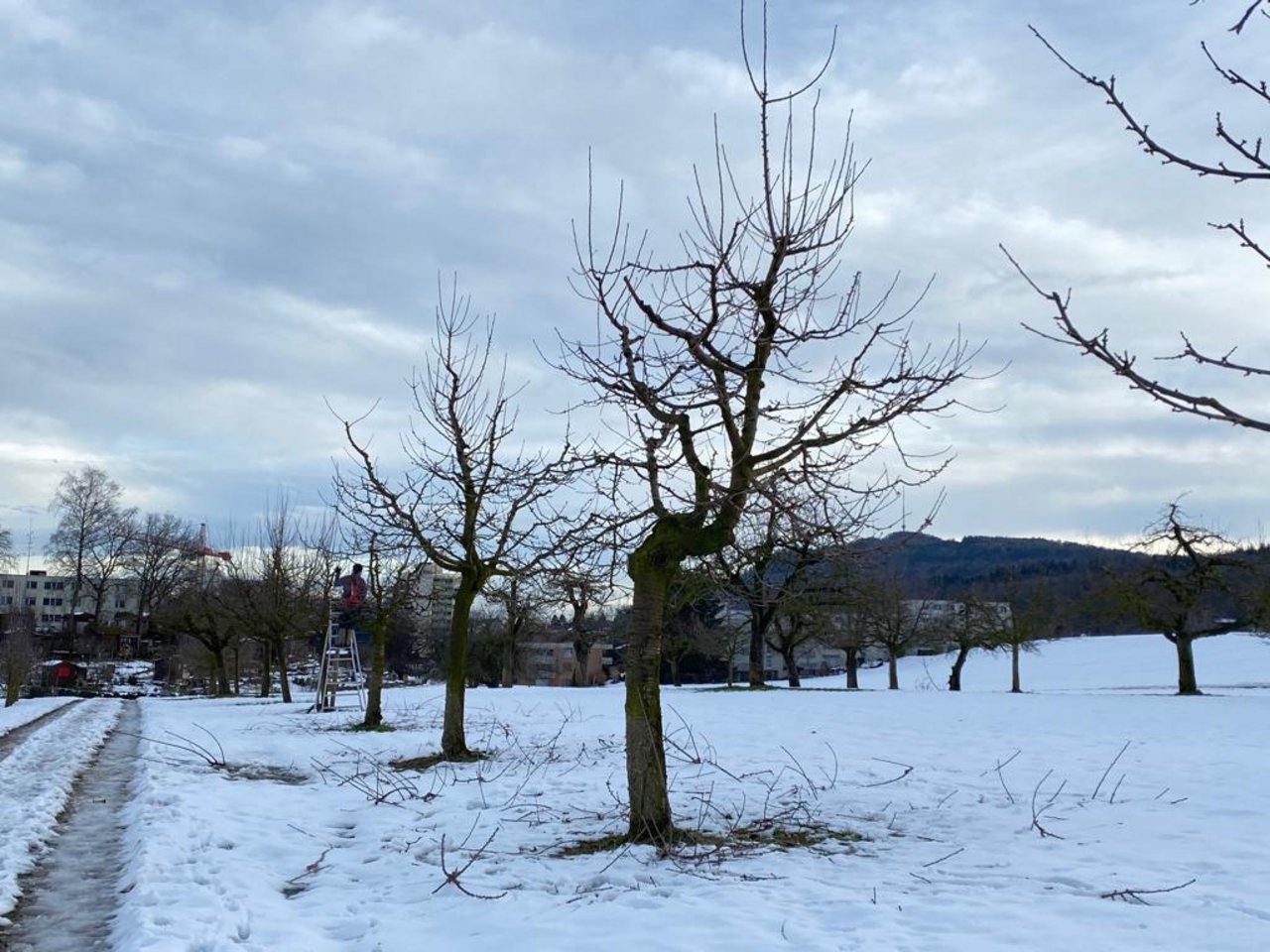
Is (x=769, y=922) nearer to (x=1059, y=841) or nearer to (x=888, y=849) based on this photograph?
(x=888, y=849)

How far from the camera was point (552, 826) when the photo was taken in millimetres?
8586

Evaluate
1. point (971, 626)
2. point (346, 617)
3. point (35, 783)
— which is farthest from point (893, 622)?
point (35, 783)

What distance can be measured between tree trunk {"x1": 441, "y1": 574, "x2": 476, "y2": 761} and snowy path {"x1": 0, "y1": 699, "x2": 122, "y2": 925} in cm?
448

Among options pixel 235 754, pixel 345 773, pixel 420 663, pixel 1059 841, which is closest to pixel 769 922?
pixel 1059 841

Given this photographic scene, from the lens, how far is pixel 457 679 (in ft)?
46.0

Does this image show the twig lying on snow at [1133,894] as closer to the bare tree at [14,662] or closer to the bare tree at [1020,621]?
the bare tree at [1020,621]

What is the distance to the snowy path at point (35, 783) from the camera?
7.36 meters

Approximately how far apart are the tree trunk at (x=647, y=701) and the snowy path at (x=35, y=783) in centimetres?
408

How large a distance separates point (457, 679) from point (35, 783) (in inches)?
203

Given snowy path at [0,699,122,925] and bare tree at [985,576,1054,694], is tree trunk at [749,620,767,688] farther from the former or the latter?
snowy path at [0,699,122,925]

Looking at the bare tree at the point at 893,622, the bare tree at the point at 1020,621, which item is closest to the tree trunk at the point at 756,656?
the bare tree at the point at 893,622

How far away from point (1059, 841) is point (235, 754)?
39.8 ft

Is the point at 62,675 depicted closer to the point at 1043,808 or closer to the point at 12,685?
the point at 12,685

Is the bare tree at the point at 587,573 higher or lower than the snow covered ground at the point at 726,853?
higher
